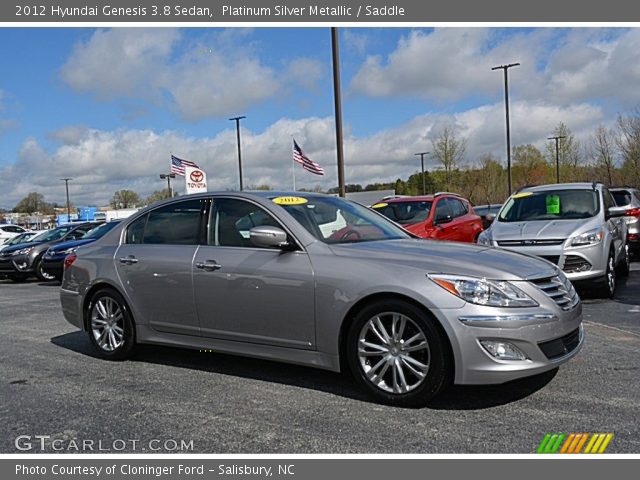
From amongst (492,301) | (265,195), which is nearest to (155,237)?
(265,195)

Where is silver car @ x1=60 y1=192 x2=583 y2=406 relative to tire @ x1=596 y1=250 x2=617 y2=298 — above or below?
above

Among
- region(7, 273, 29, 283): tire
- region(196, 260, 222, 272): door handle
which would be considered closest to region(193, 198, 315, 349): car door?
region(196, 260, 222, 272): door handle

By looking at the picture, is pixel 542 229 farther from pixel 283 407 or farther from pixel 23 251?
pixel 23 251

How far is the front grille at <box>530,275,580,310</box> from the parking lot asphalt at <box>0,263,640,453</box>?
649 mm

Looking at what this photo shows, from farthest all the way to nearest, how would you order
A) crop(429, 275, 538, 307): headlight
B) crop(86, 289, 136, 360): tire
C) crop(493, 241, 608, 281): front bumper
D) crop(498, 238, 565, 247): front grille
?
crop(498, 238, 565, 247): front grille → crop(493, 241, 608, 281): front bumper → crop(86, 289, 136, 360): tire → crop(429, 275, 538, 307): headlight

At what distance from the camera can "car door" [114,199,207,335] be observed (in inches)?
209

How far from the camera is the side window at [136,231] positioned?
233 inches

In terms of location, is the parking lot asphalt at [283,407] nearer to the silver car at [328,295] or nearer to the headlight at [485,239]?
the silver car at [328,295]

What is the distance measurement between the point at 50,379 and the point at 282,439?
8.84 feet

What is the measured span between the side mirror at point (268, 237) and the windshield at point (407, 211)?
681 centimetres

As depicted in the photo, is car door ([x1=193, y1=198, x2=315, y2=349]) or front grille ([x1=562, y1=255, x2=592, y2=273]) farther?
front grille ([x1=562, y1=255, x2=592, y2=273])

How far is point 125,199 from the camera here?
308 feet

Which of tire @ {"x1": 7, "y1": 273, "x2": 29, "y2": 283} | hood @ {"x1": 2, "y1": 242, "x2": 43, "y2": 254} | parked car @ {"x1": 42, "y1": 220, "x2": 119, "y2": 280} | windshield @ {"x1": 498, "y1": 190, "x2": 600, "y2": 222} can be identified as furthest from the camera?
hood @ {"x1": 2, "y1": 242, "x2": 43, "y2": 254}

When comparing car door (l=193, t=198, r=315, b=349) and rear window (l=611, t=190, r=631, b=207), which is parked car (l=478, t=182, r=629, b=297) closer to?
rear window (l=611, t=190, r=631, b=207)
